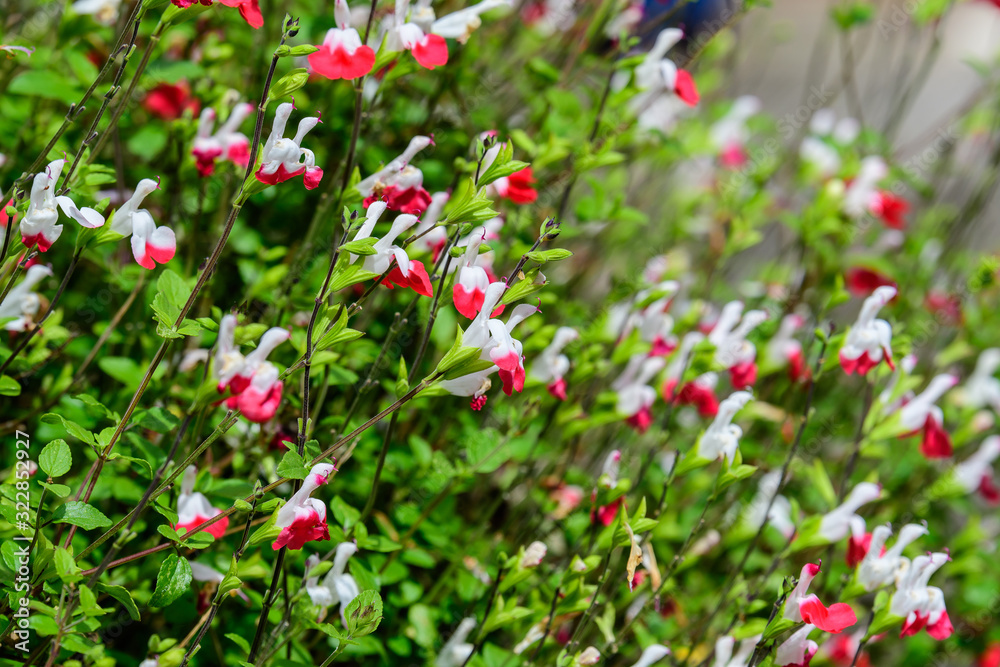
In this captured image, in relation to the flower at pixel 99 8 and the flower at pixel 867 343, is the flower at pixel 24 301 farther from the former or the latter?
the flower at pixel 867 343

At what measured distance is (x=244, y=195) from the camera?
3.65ft

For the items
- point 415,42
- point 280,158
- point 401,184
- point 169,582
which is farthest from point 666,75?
point 169,582

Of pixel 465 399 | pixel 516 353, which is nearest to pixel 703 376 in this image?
pixel 465 399

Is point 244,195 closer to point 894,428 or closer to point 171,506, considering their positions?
point 171,506

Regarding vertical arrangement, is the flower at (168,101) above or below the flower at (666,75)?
below

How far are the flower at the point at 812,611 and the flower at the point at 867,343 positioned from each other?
45 cm

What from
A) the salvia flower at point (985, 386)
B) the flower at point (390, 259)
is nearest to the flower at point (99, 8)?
the flower at point (390, 259)

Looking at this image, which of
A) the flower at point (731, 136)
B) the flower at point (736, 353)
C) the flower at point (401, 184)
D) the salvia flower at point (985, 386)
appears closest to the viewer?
the flower at point (401, 184)

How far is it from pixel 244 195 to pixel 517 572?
30.0 inches

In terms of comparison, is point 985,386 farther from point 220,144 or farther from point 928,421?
point 220,144

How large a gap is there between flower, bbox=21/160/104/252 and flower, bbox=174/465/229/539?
0.39 m

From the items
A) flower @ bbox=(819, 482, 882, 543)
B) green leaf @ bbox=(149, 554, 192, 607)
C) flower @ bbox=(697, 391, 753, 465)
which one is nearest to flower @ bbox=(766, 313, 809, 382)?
flower @ bbox=(819, 482, 882, 543)

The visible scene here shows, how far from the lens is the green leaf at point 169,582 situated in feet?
3.59

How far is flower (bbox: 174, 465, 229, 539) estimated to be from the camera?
4.13ft
